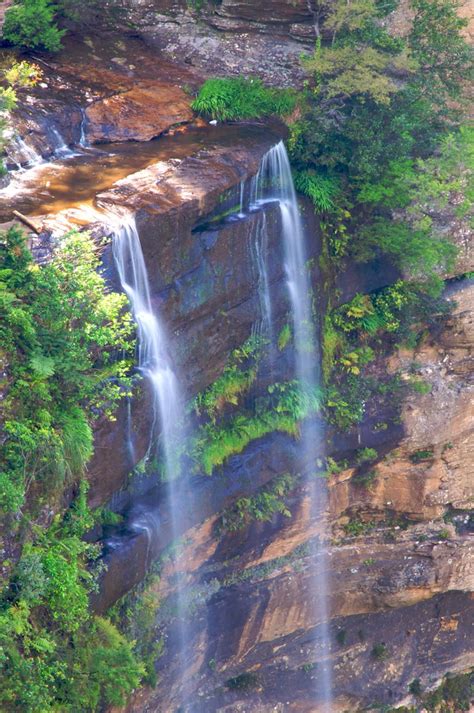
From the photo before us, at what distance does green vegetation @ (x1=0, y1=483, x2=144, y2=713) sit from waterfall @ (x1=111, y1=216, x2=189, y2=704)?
2288 millimetres

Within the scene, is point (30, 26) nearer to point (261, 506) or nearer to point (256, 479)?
point (256, 479)

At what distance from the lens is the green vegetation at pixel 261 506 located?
16605 millimetres

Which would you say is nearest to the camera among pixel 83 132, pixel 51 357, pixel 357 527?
pixel 51 357

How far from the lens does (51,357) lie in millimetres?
11219

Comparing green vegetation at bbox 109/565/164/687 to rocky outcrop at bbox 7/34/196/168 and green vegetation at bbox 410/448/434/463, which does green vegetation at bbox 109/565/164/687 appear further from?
rocky outcrop at bbox 7/34/196/168

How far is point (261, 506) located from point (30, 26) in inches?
415

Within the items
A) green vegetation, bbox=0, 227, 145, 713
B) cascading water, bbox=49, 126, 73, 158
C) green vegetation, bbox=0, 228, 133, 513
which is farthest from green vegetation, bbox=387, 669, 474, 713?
cascading water, bbox=49, 126, 73, 158

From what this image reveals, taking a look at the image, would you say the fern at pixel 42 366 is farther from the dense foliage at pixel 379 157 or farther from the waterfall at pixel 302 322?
the dense foliage at pixel 379 157

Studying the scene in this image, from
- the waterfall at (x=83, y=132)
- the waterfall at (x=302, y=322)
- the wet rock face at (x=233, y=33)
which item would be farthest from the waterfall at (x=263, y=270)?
the wet rock face at (x=233, y=33)

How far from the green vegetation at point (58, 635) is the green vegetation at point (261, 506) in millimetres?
4137

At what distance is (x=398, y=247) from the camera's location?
56.6 feet

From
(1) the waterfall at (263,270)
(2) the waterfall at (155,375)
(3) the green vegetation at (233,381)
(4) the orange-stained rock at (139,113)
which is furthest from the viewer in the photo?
(4) the orange-stained rock at (139,113)

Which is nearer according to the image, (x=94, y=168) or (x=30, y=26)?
(x=94, y=168)

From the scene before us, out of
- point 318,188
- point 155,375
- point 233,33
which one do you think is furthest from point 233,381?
point 233,33
